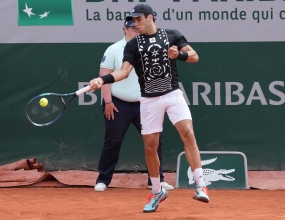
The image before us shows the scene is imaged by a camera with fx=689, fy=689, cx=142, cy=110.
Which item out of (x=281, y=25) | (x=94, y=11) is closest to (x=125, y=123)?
(x=94, y=11)

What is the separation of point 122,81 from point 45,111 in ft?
4.74

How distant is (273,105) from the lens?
7621 mm

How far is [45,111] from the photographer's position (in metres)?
5.59

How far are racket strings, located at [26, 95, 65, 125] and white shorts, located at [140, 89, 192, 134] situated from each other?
686 mm

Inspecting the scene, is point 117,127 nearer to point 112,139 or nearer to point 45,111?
point 112,139

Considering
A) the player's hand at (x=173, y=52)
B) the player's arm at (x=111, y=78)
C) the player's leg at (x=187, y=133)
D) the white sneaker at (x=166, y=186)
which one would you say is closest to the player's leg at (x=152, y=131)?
the player's leg at (x=187, y=133)

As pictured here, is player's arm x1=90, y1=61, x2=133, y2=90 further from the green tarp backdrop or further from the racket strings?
the green tarp backdrop

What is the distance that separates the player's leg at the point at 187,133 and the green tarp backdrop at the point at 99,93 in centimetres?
212

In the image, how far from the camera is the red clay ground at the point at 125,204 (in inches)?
212

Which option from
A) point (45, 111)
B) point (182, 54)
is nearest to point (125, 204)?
point (45, 111)

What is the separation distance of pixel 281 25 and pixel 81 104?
2.38 m

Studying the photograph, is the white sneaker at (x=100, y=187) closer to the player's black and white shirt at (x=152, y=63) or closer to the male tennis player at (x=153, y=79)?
the male tennis player at (x=153, y=79)

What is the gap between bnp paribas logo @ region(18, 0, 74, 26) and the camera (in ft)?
25.0

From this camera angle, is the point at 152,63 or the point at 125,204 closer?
the point at 152,63
